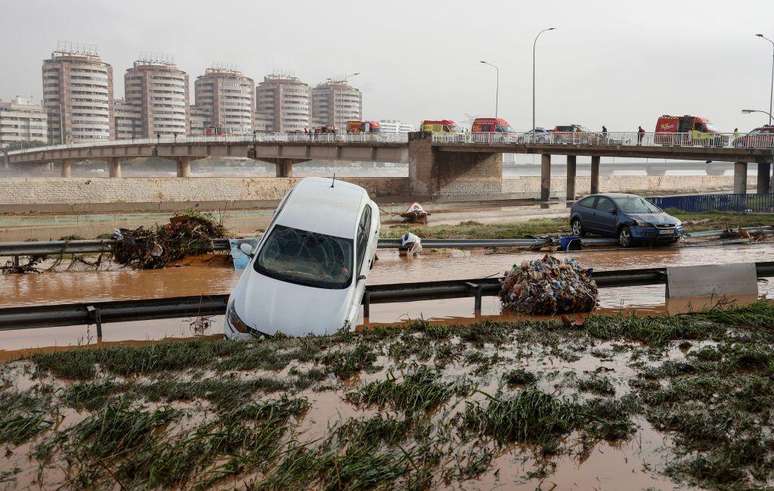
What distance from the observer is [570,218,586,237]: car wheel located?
74.7 feet

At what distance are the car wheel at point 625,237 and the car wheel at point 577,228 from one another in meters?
1.63

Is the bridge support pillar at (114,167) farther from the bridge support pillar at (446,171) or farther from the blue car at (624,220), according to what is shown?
the blue car at (624,220)

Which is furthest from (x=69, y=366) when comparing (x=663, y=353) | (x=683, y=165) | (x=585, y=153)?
(x=683, y=165)

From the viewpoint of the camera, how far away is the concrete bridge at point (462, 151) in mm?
44219

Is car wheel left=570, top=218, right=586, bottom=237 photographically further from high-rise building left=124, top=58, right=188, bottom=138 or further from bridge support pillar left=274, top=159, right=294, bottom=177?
high-rise building left=124, top=58, right=188, bottom=138

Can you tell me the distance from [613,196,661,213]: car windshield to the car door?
21 centimetres

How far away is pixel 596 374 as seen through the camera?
269 inches

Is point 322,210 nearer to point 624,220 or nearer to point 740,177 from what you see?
point 624,220

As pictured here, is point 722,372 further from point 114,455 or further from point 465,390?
point 114,455

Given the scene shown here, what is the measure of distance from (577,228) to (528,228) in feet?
14.0

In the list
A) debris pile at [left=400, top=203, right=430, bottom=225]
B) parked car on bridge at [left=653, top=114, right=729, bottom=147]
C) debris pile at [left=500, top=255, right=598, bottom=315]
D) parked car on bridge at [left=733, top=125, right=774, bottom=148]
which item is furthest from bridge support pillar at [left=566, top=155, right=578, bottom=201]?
debris pile at [left=500, top=255, right=598, bottom=315]

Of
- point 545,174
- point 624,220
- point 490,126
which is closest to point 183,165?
point 490,126

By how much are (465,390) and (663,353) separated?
8.23 ft

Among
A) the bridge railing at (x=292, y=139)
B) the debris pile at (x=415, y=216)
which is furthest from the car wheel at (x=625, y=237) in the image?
the bridge railing at (x=292, y=139)
